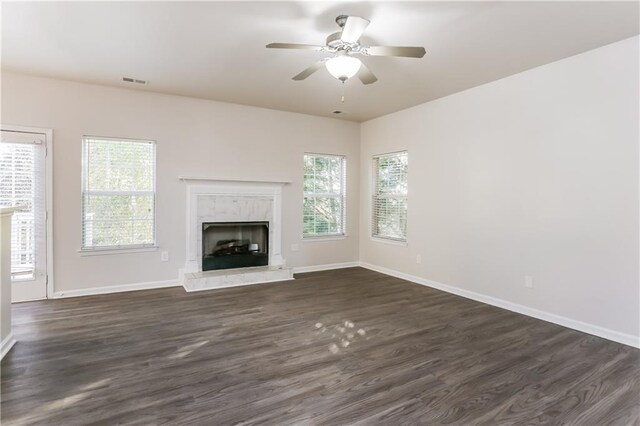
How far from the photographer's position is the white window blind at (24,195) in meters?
4.01

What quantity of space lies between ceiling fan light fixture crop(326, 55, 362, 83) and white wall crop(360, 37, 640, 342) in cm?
229

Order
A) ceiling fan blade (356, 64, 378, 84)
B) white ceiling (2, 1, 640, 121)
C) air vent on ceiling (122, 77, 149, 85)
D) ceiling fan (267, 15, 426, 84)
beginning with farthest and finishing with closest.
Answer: air vent on ceiling (122, 77, 149, 85) → ceiling fan blade (356, 64, 378, 84) → white ceiling (2, 1, 640, 121) → ceiling fan (267, 15, 426, 84)

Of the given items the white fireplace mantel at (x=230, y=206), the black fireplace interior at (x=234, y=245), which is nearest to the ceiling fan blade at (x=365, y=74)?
the white fireplace mantel at (x=230, y=206)

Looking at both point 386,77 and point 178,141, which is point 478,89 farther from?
point 178,141

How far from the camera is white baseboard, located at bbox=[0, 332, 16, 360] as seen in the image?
2.67 meters

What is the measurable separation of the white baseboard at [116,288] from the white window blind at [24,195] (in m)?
0.40

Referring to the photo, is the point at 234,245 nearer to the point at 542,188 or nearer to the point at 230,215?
the point at 230,215

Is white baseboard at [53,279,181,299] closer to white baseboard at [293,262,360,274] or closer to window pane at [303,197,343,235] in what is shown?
white baseboard at [293,262,360,274]

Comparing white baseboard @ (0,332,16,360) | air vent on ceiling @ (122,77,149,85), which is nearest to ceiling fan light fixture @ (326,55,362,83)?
air vent on ceiling @ (122,77,149,85)

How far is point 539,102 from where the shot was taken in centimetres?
374

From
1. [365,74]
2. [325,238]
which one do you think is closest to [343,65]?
[365,74]

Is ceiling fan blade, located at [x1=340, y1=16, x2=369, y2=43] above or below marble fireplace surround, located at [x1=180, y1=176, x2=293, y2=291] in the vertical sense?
above

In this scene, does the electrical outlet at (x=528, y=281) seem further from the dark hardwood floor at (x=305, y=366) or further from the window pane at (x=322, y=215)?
the window pane at (x=322, y=215)

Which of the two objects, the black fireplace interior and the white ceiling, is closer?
the white ceiling
